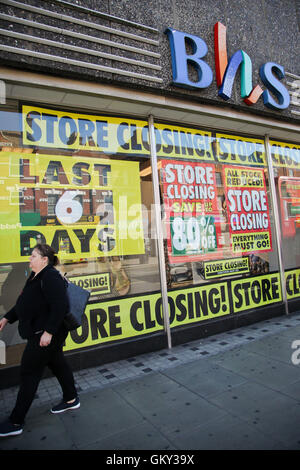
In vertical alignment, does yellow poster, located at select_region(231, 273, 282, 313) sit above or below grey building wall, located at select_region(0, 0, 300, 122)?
below

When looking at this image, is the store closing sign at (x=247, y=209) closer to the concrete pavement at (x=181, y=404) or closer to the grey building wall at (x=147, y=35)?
the grey building wall at (x=147, y=35)

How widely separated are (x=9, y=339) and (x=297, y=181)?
6.54 metres

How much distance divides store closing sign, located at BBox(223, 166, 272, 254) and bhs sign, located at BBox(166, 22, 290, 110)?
1.31 meters

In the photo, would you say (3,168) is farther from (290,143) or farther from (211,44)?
(290,143)

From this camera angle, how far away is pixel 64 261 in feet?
13.4

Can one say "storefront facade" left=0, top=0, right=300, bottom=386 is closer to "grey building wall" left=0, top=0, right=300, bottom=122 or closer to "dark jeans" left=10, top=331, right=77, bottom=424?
"grey building wall" left=0, top=0, right=300, bottom=122

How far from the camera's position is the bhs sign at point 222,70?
177 inches

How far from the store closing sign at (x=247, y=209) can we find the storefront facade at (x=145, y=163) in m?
0.03

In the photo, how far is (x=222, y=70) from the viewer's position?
493cm

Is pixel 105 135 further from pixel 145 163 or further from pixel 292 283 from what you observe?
pixel 292 283

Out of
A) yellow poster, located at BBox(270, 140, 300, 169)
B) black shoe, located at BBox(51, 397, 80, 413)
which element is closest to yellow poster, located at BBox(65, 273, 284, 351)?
black shoe, located at BBox(51, 397, 80, 413)

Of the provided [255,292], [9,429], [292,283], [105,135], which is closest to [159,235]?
[105,135]

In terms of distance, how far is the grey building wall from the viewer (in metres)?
3.54
